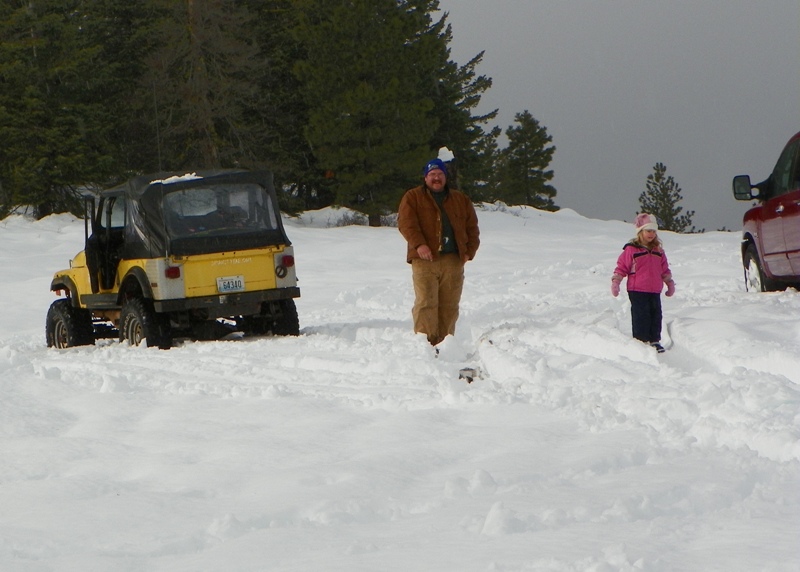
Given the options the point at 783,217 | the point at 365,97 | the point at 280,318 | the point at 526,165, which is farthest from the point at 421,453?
the point at 526,165

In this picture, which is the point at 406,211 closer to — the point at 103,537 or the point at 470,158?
the point at 103,537

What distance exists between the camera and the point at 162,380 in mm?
7613

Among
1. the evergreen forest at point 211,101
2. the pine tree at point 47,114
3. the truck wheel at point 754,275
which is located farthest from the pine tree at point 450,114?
the truck wheel at point 754,275

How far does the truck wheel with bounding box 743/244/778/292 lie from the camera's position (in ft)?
39.5

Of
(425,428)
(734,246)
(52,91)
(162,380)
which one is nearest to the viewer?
(425,428)

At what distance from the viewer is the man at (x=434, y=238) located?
30.7 feet

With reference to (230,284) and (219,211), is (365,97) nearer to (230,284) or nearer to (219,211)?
(219,211)

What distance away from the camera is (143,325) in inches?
430

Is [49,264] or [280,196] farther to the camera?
[280,196]

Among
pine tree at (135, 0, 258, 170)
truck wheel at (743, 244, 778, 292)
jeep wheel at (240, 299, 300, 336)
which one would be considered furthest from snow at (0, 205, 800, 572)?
pine tree at (135, 0, 258, 170)

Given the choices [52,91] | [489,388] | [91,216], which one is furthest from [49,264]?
[489,388]

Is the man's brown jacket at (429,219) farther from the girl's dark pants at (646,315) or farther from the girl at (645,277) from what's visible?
the girl's dark pants at (646,315)

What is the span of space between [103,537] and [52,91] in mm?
33373

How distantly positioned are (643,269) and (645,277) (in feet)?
0.24
